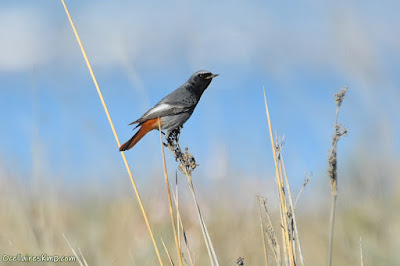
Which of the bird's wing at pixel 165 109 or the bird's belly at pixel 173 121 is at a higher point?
the bird's wing at pixel 165 109

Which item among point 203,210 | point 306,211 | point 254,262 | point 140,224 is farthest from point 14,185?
point 306,211

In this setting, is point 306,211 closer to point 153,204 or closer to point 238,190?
point 238,190

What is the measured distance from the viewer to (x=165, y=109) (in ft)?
9.16

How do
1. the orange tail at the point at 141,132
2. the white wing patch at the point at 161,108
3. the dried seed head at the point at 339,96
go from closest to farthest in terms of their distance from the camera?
the dried seed head at the point at 339,96 < the orange tail at the point at 141,132 < the white wing patch at the point at 161,108

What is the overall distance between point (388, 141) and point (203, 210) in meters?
1.26

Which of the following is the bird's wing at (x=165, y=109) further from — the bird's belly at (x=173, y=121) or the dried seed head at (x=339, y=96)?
the dried seed head at (x=339, y=96)

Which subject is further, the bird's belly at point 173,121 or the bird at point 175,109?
the bird's belly at point 173,121

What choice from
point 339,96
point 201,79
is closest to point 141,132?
point 201,79

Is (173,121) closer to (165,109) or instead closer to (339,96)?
(165,109)

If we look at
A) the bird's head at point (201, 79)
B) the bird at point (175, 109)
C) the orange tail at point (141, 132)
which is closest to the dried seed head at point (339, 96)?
the bird at point (175, 109)

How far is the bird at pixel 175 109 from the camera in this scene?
8.59 ft

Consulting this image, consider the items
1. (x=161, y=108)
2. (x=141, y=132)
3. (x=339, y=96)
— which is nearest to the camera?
(x=339, y=96)

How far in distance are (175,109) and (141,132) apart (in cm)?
32

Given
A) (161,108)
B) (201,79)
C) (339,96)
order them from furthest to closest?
(201,79)
(161,108)
(339,96)
